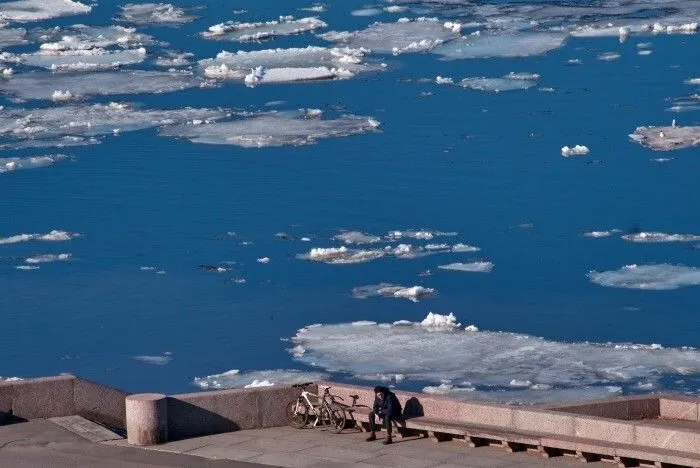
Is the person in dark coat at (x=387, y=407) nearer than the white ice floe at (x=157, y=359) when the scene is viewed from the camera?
Yes

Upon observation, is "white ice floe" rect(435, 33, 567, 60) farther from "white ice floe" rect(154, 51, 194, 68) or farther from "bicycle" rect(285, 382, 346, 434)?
"bicycle" rect(285, 382, 346, 434)

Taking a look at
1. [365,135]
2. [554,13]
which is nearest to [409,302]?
[365,135]

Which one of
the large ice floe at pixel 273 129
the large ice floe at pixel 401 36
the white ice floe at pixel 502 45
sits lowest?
the large ice floe at pixel 273 129

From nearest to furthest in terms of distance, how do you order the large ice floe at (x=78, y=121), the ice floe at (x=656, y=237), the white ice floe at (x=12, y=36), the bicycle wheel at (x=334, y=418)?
the bicycle wheel at (x=334, y=418) → the ice floe at (x=656, y=237) → the large ice floe at (x=78, y=121) → the white ice floe at (x=12, y=36)

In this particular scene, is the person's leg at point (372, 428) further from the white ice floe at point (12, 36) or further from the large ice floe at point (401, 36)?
the white ice floe at point (12, 36)

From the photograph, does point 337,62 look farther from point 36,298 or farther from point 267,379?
point 267,379

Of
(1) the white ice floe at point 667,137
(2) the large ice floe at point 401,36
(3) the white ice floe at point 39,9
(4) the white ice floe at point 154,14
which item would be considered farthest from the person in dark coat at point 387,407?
(3) the white ice floe at point 39,9

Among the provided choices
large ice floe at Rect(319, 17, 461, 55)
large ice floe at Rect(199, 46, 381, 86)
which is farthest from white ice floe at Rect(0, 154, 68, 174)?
large ice floe at Rect(319, 17, 461, 55)
